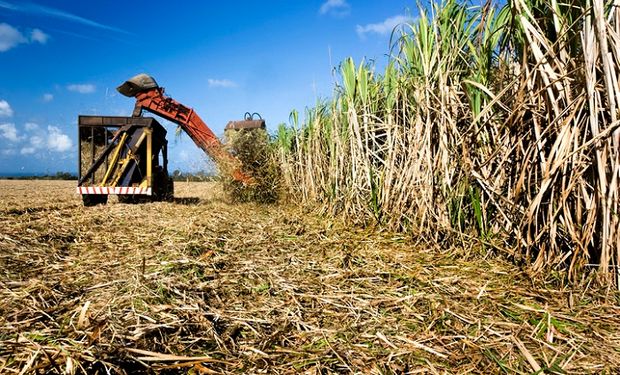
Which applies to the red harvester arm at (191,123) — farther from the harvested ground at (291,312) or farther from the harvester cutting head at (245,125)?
the harvested ground at (291,312)

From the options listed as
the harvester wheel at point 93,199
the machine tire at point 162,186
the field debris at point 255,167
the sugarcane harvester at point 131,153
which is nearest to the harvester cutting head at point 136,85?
the sugarcane harvester at point 131,153

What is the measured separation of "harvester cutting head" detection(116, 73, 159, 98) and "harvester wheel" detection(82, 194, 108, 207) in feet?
6.95

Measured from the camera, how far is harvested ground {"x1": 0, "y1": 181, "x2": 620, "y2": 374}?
4.58ft

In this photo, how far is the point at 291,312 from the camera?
1.84 meters

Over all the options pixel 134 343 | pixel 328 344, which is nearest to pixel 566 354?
pixel 328 344

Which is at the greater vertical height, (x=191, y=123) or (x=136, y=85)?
(x=136, y=85)

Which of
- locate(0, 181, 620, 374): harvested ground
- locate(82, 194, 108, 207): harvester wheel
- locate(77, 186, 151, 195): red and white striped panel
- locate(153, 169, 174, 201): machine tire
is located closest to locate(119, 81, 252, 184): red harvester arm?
locate(153, 169, 174, 201): machine tire

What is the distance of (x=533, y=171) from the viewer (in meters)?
2.37

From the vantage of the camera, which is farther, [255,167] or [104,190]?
[255,167]

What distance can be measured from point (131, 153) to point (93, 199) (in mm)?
1214

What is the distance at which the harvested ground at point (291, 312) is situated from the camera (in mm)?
1395

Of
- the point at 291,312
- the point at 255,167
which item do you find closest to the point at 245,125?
the point at 255,167

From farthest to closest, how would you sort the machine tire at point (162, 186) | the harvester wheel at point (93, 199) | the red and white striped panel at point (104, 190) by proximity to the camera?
1. the machine tire at point (162, 186)
2. the harvester wheel at point (93, 199)
3. the red and white striped panel at point (104, 190)

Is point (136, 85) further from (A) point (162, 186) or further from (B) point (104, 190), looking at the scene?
(B) point (104, 190)
